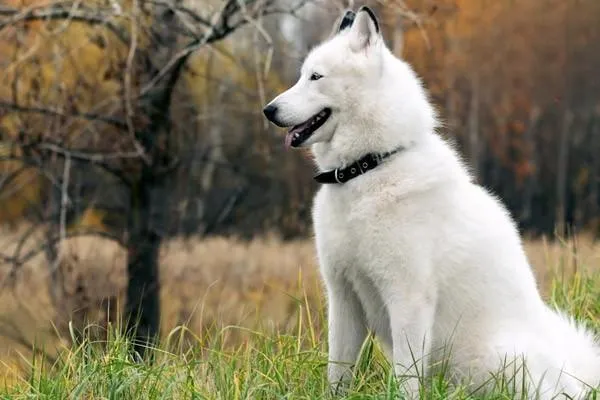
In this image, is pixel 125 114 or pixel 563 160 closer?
pixel 125 114

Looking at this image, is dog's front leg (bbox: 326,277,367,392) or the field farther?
dog's front leg (bbox: 326,277,367,392)

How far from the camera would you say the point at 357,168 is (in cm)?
393

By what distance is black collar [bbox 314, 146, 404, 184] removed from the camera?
154 inches

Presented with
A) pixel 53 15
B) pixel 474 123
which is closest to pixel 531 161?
pixel 474 123

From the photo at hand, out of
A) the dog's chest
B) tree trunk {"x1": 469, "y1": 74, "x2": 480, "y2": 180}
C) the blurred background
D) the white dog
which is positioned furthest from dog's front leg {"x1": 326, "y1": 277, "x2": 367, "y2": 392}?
tree trunk {"x1": 469, "y1": 74, "x2": 480, "y2": 180}

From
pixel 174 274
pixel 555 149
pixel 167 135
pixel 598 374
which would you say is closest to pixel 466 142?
pixel 555 149

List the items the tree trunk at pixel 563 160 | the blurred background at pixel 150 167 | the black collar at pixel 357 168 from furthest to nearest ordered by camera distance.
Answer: the tree trunk at pixel 563 160 → the blurred background at pixel 150 167 → the black collar at pixel 357 168

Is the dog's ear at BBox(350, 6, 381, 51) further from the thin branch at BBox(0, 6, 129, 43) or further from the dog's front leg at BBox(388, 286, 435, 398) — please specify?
the thin branch at BBox(0, 6, 129, 43)

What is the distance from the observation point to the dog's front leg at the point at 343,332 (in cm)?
400

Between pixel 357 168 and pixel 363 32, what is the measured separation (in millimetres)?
573

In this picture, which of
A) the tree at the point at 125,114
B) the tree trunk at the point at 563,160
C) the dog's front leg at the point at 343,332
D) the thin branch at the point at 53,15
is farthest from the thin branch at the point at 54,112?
the tree trunk at the point at 563,160

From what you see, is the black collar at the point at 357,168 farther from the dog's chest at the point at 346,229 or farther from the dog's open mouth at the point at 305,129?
the dog's open mouth at the point at 305,129

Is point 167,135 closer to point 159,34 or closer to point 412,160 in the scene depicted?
point 159,34

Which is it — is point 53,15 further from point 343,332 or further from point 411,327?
point 411,327
